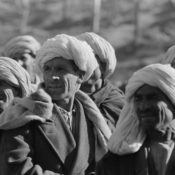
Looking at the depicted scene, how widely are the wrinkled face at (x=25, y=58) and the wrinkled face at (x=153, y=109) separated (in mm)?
4732

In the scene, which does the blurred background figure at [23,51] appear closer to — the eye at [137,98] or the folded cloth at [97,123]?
the folded cloth at [97,123]

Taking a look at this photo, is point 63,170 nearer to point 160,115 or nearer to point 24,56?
point 160,115

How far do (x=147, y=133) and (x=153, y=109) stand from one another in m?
0.22

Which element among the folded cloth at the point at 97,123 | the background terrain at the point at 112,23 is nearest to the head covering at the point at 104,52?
the folded cloth at the point at 97,123

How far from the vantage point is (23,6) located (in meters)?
67.7

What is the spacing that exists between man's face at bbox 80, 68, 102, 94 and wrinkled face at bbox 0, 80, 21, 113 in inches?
29.2

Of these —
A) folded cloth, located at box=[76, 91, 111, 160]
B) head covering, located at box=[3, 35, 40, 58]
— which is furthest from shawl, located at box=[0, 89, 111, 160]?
head covering, located at box=[3, 35, 40, 58]

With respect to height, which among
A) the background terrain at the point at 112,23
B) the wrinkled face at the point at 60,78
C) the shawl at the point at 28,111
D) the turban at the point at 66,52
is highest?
the turban at the point at 66,52

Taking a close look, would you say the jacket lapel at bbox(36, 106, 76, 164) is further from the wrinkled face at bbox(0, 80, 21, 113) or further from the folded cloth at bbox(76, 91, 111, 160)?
the wrinkled face at bbox(0, 80, 21, 113)

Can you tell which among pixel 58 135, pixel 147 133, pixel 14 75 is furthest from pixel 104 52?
pixel 147 133

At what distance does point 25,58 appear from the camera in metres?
11.9

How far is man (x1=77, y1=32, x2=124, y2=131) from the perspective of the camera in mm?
9211

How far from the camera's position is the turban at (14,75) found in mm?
8766

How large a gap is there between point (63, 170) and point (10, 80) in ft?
4.82
